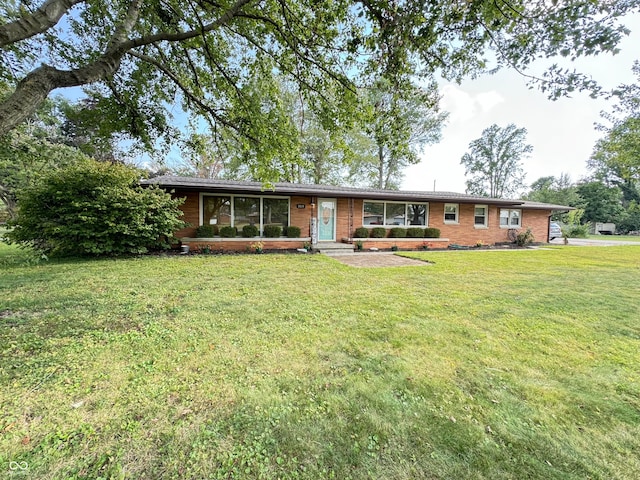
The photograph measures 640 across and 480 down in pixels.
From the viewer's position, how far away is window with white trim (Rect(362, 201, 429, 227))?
13.0m

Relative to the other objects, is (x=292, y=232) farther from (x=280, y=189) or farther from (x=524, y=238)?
(x=524, y=238)

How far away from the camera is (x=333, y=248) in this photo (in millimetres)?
11328

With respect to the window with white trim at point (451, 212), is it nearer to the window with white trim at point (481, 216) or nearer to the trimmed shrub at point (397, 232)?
the window with white trim at point (481, 216)

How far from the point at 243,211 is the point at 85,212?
16.5ft

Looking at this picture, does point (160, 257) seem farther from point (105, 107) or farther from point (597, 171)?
point (597, 171)

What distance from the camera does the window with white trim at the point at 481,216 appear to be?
14.8 meters

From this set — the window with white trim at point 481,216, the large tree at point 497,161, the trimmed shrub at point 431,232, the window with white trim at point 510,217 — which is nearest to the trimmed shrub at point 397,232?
the trimmed shrub at point 431,232

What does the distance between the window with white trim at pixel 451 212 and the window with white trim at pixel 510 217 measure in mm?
3388

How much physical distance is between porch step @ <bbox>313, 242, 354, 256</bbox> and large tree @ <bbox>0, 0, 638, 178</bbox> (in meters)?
5.59

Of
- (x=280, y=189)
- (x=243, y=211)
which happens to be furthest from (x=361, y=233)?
(x=243, y=211)

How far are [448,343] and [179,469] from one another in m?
2.76

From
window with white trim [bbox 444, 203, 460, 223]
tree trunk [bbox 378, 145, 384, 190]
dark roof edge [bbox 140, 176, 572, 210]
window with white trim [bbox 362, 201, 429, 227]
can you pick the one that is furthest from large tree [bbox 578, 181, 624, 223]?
window with white trim [bbox 362, 201, 429, 227]

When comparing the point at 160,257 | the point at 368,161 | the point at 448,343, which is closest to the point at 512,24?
the point at 448,343

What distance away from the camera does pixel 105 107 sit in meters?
6.20
